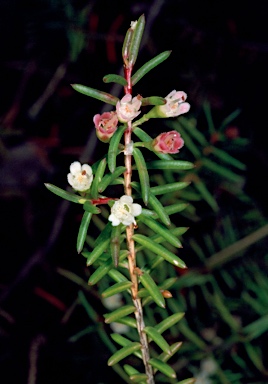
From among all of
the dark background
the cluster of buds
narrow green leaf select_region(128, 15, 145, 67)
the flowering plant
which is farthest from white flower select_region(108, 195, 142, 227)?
the dark background

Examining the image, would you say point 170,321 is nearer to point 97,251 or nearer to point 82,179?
point 97,251

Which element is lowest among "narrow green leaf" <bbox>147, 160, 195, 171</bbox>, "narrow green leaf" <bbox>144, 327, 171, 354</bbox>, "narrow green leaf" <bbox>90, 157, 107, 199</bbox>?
"narrow green leaf" <bbox>144, 327, 171, 354</bbox>

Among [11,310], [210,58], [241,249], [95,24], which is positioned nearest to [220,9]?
[210,58]

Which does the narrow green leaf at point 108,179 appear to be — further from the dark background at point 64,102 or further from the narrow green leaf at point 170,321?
the dark background at point 64,102

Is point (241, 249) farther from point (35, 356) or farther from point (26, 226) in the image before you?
point (26, 226)

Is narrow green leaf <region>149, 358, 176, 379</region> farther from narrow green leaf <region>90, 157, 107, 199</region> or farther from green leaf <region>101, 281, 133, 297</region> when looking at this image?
narrow green leaf <region>90, 157, 107, 199</region>

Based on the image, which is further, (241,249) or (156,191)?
(241,249)
